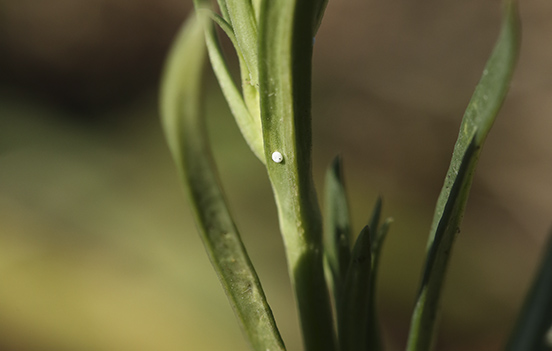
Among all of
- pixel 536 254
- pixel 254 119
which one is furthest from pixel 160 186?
pixel 254 119

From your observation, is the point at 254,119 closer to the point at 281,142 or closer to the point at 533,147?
the point at 281,142

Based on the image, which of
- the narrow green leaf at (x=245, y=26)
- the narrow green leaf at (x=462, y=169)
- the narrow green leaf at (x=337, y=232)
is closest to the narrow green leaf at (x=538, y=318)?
the narrow green leaf at (x=462, y=169)

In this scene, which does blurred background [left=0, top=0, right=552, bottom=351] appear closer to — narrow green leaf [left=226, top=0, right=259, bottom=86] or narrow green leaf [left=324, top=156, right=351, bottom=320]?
narrow green leaf [left=324, top=156, right=351, bottom=320]

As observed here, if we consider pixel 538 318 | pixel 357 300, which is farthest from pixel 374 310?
pixel 538 318

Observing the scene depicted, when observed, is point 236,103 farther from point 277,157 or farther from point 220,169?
point 220,169

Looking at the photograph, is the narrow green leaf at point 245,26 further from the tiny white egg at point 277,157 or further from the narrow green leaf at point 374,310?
the narrow green leaf at point 374,310

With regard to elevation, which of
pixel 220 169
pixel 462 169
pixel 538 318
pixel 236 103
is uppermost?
pixel 220 169

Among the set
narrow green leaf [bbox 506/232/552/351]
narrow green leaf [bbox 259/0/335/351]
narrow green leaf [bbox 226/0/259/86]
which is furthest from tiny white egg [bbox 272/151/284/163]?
narrow green leaf [bbox 506/232/552/351]
